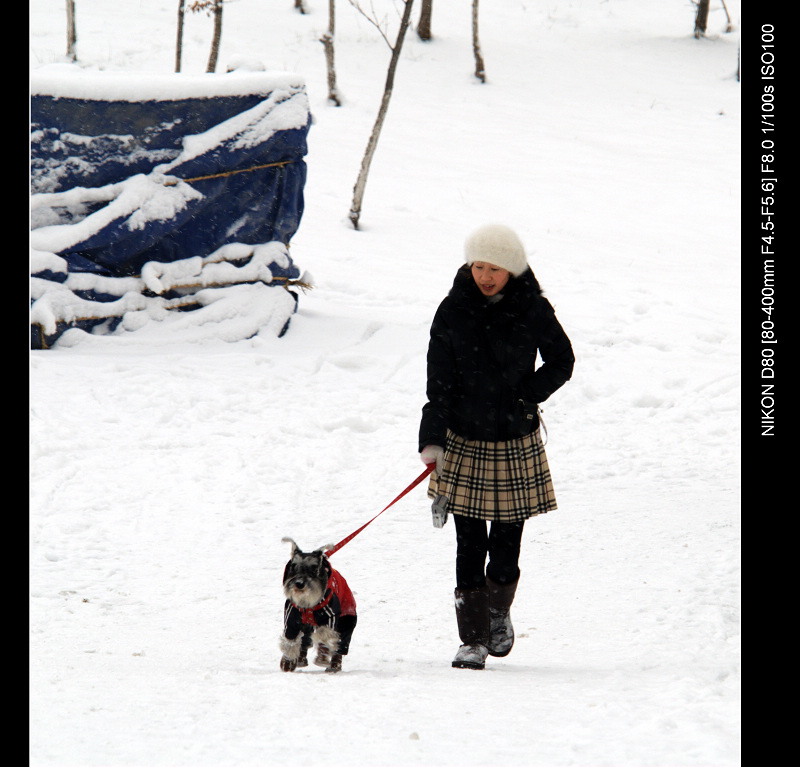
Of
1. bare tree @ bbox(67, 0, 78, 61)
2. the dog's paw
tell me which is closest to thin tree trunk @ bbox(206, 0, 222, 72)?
bare tree @ bbox(67, 0, 78, 61)

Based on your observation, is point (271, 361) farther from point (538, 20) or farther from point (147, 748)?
point (538, 20)

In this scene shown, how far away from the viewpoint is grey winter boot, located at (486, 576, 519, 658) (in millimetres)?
3834

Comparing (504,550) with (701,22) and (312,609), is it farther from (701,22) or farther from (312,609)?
(701,22)

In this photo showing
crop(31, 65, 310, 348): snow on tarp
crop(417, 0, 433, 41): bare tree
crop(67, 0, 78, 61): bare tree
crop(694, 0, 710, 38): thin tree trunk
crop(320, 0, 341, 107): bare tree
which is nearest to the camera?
crop(31, 65, 310, 348): snow on tarp

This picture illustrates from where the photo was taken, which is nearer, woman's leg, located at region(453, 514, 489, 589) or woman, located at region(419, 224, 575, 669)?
woman, located at region(419, 224, 575, 669)

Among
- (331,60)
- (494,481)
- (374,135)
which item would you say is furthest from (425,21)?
(494,481)

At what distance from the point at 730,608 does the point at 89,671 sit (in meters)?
2.94

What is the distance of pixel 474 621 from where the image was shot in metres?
3.78

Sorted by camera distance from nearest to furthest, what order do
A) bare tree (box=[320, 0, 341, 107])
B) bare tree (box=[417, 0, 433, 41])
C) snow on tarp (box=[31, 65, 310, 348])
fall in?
snow on tarp (box=[31, 65, 310, 348]), bare tree (box=[320, 0, 341, 107]), bare tree (box=[417, 0, 433, 41])

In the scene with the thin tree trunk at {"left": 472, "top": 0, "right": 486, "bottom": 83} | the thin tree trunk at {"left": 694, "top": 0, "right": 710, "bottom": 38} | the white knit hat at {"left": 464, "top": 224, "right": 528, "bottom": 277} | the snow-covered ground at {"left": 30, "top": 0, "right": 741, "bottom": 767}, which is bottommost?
the snow-covered ground at {"left": 30, "top": 0, "right": 741, "bottom": 767}

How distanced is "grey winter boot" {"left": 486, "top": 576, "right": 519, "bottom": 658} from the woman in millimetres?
88

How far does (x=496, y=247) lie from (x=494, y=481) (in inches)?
38.3

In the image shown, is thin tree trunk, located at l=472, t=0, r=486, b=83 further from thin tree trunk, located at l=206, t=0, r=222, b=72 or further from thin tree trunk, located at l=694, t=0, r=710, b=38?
thin tree trunk, located at l=694, t=0, r=710, b=38

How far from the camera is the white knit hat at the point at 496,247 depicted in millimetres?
3516
